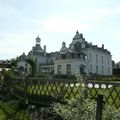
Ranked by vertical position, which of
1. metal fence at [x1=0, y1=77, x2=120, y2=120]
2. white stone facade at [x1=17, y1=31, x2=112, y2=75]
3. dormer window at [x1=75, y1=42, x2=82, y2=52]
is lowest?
metal fence at [x1=0, y1=77, x2=120, y2=120]

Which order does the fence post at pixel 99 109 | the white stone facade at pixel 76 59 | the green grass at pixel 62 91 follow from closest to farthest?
the fence post at pixel 99 109
the green grass at pixel 62 91
the white stone facade at pixel 76 59

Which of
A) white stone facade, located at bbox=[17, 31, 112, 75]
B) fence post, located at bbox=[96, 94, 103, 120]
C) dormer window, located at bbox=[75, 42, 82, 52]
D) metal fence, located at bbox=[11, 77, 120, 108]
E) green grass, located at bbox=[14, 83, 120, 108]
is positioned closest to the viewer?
fence post, located at bbox=[96, 94, 103, 120]

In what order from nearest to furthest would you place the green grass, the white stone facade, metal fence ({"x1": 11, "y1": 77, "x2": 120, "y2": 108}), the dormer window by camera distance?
the green grass
metal fence ({"x1": 11, "y1": 77, "x2": 120, "y2": 108})
the white stone facade
the dormer window

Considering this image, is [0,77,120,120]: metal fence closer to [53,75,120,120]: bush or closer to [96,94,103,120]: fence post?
[53,75,120,120]: bush

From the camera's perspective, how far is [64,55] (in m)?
51.6

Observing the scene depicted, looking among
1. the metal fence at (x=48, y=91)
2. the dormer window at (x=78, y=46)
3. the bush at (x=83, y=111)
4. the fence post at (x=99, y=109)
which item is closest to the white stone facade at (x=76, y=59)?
the dormer window at (x=78, y=46)

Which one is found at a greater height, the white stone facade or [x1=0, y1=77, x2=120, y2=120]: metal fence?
the white stone facade

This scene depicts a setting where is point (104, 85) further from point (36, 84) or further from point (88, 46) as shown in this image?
point (88, 46)

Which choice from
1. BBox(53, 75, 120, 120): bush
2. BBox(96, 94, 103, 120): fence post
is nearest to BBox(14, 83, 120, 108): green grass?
BBox(53, 75, 120, 120): bush

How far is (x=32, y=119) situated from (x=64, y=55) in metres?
41.9

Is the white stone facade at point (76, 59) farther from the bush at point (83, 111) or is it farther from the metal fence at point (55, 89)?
the bush at point (83, 111)

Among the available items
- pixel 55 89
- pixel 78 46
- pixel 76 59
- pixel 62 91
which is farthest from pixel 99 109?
pixel 78 46

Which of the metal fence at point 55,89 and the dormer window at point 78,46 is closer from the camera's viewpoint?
the metal fence at point 55,89

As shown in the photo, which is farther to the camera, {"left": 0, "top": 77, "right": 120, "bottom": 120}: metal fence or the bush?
{"left": 0, "top": 77, "right": 120, "bottom": 120}: metal fence
